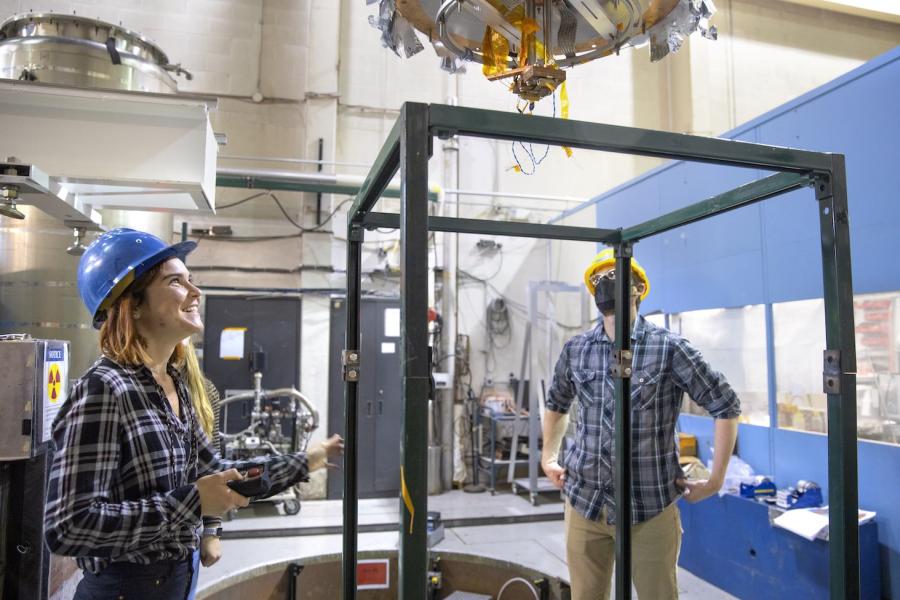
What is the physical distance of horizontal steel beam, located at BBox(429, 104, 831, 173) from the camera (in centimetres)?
91

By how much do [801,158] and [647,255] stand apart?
3492 millimetres

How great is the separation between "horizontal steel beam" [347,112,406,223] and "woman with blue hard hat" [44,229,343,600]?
0.42 meters

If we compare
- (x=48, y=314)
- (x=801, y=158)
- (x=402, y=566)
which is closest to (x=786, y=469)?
(x=801, y=158)

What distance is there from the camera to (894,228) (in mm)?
2625

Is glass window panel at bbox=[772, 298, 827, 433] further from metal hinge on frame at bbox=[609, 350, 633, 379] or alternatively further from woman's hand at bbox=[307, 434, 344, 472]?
woman's hand at bbox=[307, 434, 344, 472]

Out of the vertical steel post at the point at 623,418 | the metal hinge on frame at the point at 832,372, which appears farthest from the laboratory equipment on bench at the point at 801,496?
the metal hinge on frame at the point at 832,372

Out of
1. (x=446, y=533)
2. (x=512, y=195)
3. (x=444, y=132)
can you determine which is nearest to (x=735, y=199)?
(x=444, y=132)

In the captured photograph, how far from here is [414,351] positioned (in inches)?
33.7

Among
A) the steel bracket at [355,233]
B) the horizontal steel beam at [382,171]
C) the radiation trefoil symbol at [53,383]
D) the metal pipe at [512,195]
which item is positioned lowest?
the radiation trefoil symbol at [53,383]

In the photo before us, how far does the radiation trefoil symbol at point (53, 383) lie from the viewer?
5.94 ft

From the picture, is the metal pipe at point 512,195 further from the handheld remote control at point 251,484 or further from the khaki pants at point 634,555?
the handheld remote control at point 251,484

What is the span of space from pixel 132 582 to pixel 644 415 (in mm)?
1404

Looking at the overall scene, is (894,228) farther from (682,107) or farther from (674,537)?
(682,107)

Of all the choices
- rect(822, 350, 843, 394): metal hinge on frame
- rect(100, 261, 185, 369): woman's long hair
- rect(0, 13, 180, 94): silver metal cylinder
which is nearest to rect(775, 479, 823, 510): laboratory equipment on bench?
rect(822, 350, 843, 394): metal hinge on frame
